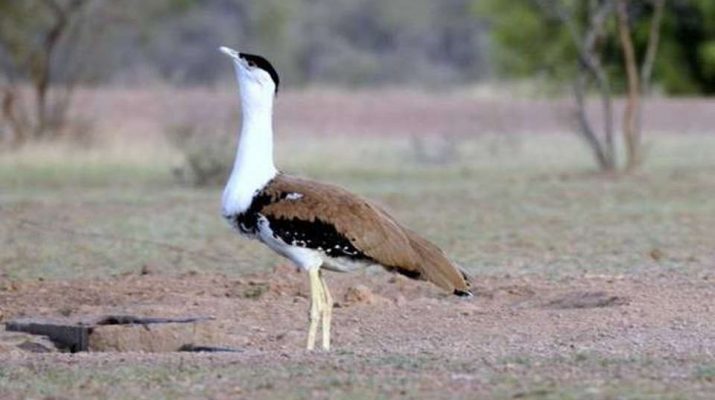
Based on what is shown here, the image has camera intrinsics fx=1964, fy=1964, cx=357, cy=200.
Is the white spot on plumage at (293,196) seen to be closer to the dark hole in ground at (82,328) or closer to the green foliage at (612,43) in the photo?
the dark hole in ground at (82,328)

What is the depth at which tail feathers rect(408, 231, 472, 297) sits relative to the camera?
406 inches

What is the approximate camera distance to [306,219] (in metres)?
9.99

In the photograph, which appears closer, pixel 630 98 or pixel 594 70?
pixel 594 70

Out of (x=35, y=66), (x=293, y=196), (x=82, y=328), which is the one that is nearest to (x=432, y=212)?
(x=82, y=328)

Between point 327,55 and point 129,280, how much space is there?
1895 inches

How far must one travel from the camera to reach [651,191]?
78.4 feet

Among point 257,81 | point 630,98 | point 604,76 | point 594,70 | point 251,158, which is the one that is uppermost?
point 257,81

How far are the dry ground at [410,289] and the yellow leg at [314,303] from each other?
0.80 feet

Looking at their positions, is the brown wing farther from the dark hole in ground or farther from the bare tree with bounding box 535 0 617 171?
the bare tree with bounding box 535 0 617 171

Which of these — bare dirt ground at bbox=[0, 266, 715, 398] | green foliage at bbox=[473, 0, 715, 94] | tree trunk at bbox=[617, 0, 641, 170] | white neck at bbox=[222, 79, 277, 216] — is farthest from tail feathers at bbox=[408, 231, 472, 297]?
green foliage at bbox=[473, 0, 715, 94]

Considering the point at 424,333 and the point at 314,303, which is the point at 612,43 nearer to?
the point at 424,333

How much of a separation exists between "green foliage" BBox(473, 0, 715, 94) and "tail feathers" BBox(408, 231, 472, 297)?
24.0 meters

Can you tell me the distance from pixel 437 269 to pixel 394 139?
1096 inches

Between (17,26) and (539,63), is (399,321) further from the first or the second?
(539,63)
